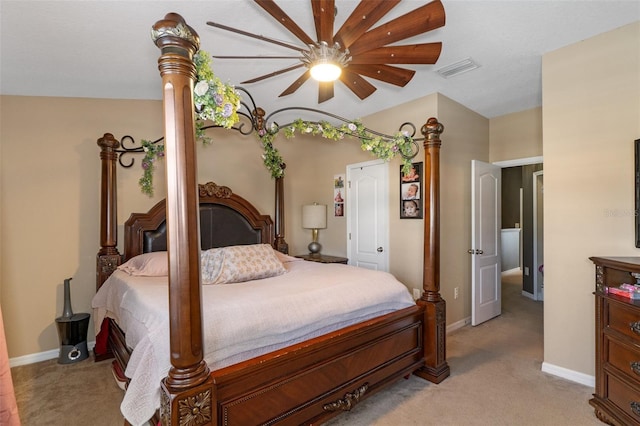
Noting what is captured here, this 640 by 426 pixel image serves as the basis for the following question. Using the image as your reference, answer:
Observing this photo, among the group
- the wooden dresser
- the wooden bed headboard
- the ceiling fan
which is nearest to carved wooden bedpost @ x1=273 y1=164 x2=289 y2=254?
the wooden bed headboard

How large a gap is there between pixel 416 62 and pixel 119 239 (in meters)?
3.28

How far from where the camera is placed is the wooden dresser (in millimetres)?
1972

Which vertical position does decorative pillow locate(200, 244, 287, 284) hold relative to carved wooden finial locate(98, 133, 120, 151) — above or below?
below

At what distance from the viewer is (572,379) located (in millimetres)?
2707

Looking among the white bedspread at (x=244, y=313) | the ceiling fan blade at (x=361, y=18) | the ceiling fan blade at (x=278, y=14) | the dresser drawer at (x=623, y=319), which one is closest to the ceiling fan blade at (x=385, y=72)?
the ceiling fan blade at (x=361, y=18)

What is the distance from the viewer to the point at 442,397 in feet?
8.02

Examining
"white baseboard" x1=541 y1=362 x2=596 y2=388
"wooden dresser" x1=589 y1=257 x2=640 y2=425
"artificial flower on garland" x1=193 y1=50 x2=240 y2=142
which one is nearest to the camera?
"artificial flower on garland" x1=193 y1=50 x2=240 y2=142

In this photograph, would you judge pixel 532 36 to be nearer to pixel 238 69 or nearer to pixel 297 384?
pixel 238 69

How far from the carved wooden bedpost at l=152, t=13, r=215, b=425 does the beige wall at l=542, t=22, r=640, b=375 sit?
2.97 meters

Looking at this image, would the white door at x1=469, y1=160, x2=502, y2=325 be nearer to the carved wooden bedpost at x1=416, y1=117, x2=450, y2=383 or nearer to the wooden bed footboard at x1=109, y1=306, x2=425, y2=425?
the carved wooden bedpost at x1=416, y1=117, x2=450, y2=383

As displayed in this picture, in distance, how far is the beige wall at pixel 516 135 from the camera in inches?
159

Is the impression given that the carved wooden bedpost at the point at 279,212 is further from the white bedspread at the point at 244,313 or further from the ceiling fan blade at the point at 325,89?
the ceiling fan blade at the point at 325,89

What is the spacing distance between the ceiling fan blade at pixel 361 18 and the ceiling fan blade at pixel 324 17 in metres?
0.05

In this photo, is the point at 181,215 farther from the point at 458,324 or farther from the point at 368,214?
the point at 458,324
